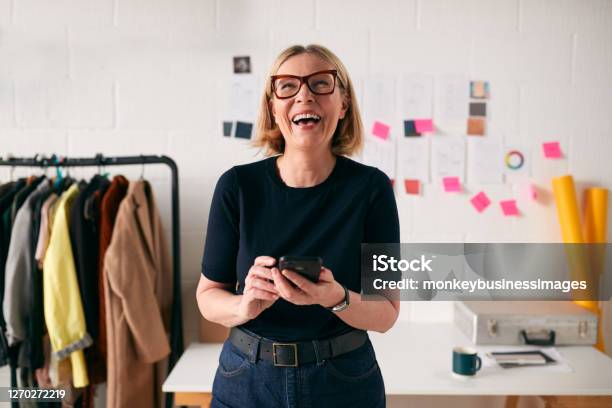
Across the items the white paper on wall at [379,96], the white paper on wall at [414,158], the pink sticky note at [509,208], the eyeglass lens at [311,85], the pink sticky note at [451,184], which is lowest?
the pink sticky note at [509,208]

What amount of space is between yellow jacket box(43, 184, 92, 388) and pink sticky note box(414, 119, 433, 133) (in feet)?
4.86

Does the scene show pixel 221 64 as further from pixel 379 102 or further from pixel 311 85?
pixel 311 85

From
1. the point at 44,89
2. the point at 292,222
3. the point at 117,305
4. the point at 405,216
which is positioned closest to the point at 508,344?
the point at 405,216

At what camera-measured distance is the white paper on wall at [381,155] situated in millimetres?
2449

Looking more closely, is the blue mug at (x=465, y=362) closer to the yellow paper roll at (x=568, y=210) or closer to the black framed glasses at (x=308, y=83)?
Answer: the yellow paper roll at (x=568, y=210)

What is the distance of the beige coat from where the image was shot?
2053mm

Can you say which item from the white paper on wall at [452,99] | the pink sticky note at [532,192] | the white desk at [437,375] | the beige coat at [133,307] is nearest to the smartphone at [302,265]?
the white desk at [437,375]

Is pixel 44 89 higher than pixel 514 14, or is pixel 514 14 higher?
pixel 514 14

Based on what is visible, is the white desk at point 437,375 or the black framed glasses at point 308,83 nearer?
the black framed glasses at point 308,83

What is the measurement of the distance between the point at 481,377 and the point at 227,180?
3.91 ft

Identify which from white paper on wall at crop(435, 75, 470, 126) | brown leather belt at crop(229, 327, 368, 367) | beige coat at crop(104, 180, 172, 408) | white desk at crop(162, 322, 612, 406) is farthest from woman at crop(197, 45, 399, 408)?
white paper on wall at crop(435, 75, 470, 126)

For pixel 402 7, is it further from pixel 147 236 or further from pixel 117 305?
pixel 117 305

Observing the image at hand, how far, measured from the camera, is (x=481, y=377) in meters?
1.90

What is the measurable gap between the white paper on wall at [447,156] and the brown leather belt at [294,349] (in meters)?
1.38
